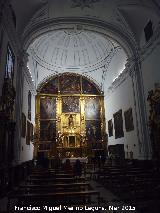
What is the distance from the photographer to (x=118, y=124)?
1752cm

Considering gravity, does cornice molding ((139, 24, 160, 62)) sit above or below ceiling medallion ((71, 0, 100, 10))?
below

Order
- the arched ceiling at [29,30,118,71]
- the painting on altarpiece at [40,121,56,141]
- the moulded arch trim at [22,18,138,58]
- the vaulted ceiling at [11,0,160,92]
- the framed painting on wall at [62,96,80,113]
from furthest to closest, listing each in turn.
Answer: the framed painting on wall at [62,96,80,113]
the painting on altarpiece at [40,121,56,141]
the arched ceiling at [29,30,118,71]
the moulded arch trim at [22,18,138,58]
the vaulted ceiling at [11,0,160,92]

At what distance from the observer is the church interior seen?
6.34m

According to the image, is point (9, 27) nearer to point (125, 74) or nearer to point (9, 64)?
point (9, 64)

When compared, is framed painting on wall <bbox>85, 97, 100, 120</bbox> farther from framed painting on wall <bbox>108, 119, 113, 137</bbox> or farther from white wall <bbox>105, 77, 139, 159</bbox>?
framed painting on wall <bbox>108, 119, 113, 137</bbox>

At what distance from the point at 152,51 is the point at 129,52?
8.78 feet

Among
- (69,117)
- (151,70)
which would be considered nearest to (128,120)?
(151,70)

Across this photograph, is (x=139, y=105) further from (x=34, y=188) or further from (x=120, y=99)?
(x=34, y=188)

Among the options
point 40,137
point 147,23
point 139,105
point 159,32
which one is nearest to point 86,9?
point 147,23

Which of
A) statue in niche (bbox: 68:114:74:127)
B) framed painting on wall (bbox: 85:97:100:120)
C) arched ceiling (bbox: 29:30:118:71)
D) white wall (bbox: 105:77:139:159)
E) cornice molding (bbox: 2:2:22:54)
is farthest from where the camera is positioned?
framed painting on wall (bbox: 85:97:100:120)

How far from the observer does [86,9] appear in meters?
12.6

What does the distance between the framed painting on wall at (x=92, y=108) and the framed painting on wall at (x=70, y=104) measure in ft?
3.16

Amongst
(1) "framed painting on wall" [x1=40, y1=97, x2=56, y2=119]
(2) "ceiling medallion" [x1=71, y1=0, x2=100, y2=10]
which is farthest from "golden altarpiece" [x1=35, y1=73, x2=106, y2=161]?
(2) "ceiling medallion" [x1=71, y1=0, x2=100, y2=10]

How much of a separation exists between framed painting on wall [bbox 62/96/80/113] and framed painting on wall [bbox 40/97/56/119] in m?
1.03
